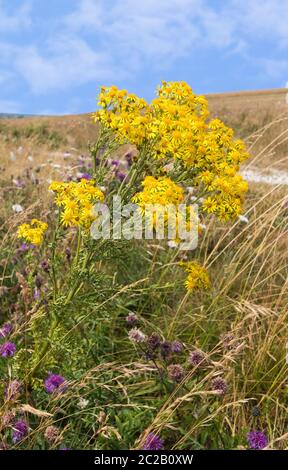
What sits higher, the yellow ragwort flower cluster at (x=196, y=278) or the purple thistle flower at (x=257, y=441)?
the yellow ragwort flower cluster at (x=196, y=278)

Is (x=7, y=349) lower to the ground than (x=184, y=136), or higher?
lower

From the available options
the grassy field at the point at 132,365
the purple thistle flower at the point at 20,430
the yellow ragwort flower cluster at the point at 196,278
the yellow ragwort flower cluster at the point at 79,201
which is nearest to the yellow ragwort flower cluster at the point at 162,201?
the yellow ragwort flower cluster at the point at 79,201

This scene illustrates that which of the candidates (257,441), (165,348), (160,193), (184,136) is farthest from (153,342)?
(184,136)

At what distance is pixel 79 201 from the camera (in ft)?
7.86

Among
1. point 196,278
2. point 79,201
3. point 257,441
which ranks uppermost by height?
point 79,201

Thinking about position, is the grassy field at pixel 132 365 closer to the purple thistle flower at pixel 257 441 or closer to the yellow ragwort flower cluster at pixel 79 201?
the purple thistle flower at pixel 257 441

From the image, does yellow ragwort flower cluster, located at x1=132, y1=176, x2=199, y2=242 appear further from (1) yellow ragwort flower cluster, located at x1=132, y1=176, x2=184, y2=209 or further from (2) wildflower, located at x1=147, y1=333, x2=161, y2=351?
(2) wildflower, located at x1=147, y1=333, x2=161, y2=351

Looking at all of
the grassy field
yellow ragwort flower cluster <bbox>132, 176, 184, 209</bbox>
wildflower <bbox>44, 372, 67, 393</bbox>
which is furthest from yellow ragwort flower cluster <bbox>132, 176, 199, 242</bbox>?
wildflower <bbox>44, 372, 67, 393</bbox>

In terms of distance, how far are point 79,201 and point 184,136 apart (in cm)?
57

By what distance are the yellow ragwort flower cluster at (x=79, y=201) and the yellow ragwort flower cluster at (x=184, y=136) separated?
13.1 inches

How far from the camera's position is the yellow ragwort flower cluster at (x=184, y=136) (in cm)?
245

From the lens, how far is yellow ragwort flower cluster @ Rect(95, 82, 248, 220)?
2.45 metres

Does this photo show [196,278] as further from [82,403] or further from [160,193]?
[82,403]

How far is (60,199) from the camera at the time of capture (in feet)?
8.05
